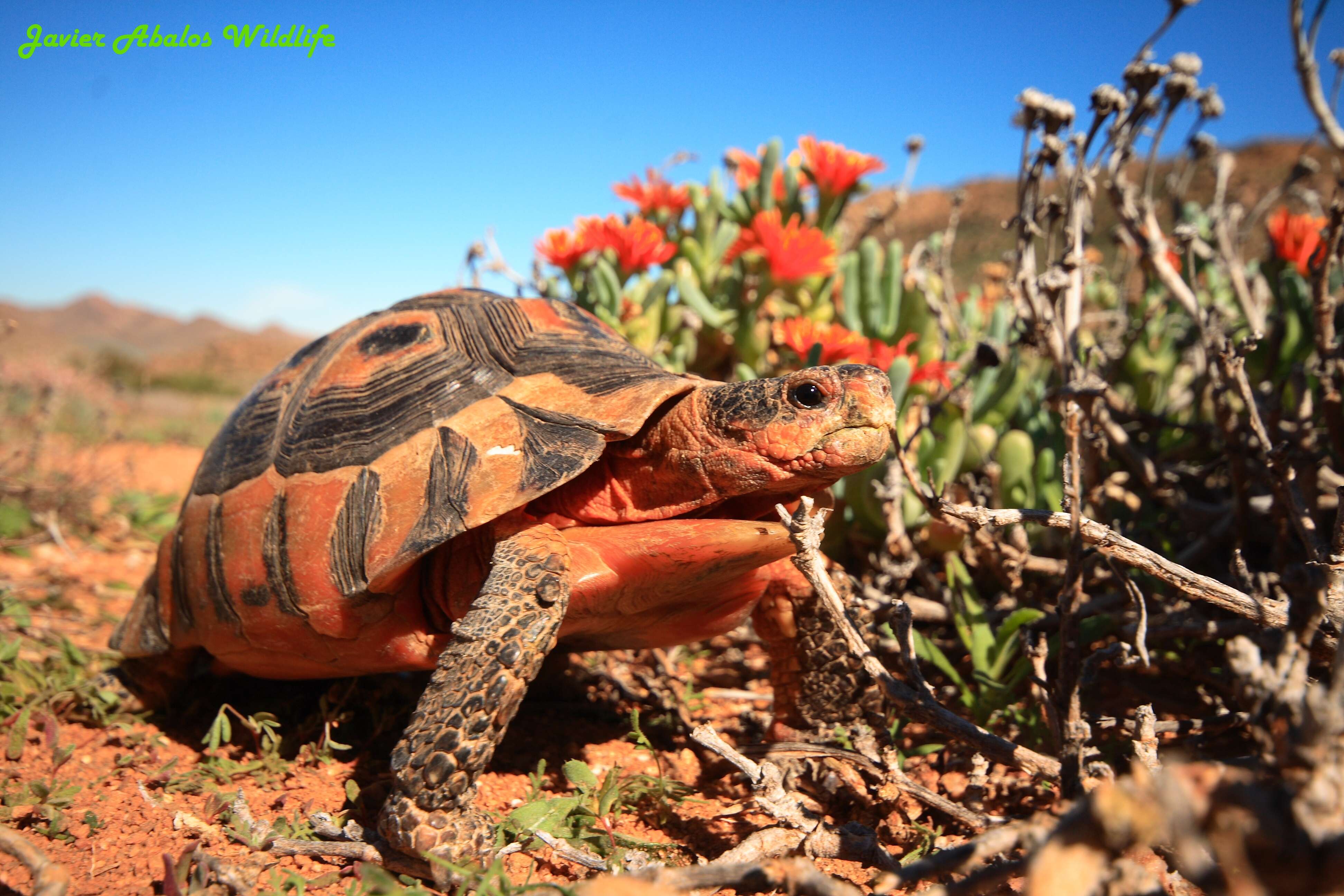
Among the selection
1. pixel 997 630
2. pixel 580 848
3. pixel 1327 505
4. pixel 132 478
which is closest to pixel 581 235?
pixel 997 630

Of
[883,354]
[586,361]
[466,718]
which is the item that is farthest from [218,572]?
[883,354]

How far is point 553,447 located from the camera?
1.97m

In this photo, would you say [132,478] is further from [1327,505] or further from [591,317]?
[1327,505]

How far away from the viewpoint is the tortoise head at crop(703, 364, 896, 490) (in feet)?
6.03

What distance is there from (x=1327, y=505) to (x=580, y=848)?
2.78m

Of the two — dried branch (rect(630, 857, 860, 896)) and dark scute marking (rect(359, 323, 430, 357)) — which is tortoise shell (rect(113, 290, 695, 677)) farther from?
dried branch (rect(630, 857, 860, 896))

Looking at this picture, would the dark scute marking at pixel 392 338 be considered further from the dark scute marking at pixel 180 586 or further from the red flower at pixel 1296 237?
the red flower at pixel 1296 237

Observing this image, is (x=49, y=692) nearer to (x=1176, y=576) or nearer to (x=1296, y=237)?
(x=1176, y=576)

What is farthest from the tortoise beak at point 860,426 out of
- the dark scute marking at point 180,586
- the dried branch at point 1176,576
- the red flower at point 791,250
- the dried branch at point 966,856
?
the dark scute marking at point 180,586

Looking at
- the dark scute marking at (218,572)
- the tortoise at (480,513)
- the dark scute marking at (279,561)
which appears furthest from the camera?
the dark scute marking at (218,572)

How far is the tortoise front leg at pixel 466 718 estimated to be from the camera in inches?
67.1

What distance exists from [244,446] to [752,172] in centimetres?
305

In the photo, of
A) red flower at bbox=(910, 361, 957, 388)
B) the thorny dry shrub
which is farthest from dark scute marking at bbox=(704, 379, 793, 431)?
red flower at bbox=(910, 361, 957, 388)

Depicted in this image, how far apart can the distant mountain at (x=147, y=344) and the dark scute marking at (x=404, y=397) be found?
7.35 ft
